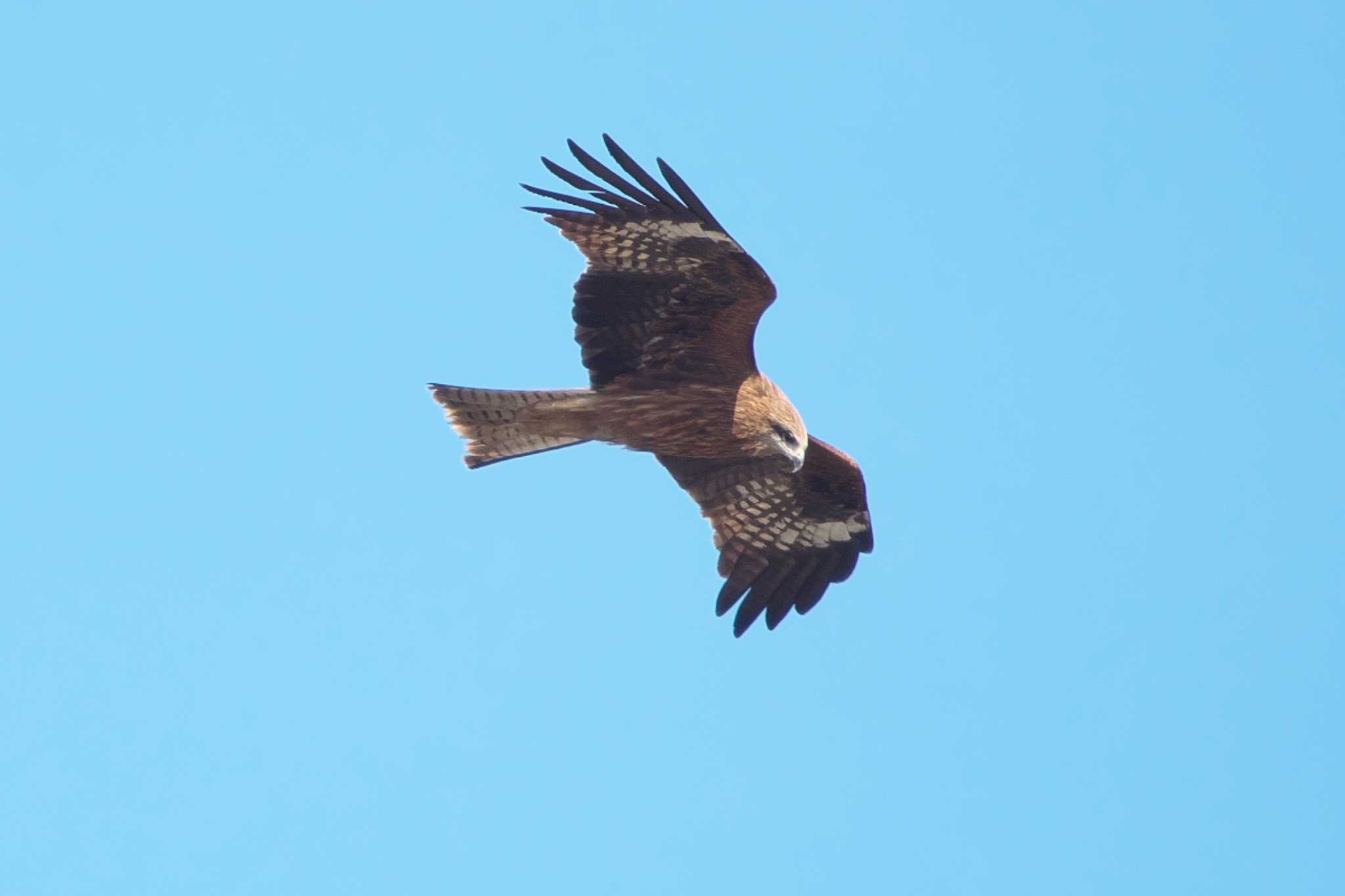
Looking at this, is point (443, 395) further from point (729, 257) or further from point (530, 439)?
point (729, 257)

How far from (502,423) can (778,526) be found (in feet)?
7.31

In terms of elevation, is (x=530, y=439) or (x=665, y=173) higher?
Result: (x=665, y=173)

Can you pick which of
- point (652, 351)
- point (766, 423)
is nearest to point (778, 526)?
point (766, 423)

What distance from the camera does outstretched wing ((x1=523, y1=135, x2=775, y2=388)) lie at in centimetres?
1183

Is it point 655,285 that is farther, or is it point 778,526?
point 778,526

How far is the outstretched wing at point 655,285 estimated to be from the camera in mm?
11828

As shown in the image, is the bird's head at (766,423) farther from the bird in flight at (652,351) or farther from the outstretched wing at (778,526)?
the outstretched wing at (778,526)

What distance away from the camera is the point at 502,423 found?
1259 cm

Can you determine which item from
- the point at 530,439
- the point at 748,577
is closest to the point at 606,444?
the point at 530,439

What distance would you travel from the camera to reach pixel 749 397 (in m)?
12.4

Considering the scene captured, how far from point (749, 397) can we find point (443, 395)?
6.48 feet

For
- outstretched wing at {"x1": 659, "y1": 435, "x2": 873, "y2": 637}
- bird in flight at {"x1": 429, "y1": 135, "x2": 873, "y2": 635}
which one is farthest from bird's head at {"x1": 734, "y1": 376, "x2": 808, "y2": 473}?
outstretched wing at {"x1": 659, "y1": 435, "x2": 873, "y2": 637}

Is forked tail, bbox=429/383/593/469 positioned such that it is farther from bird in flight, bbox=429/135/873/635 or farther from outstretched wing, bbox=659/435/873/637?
outstretched wing, bbox=659/435/873/637

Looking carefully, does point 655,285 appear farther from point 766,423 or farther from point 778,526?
point 778,526
